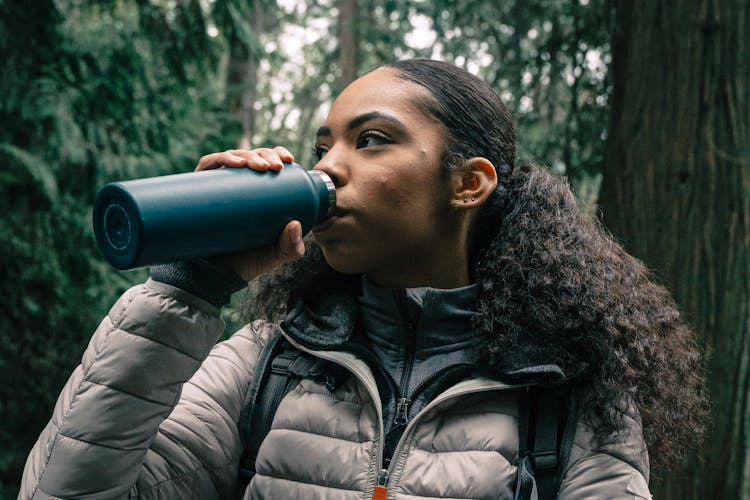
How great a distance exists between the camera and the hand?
1759mm

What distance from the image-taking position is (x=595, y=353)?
203 centimetres

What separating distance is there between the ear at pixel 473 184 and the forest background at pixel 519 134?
49.2 inches

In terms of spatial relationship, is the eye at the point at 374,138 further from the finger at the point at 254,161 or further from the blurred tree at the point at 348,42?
the blurred tree at the point at 348,42

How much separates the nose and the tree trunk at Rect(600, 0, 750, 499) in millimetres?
1526

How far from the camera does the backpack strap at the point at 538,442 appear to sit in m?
1.81

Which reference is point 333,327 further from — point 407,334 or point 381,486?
point 381,486

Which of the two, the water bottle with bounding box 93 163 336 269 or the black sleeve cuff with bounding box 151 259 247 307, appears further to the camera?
the black sleeve cuff with bounding box 151 259 247 307

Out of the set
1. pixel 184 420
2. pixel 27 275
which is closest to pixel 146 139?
pixel 27 275

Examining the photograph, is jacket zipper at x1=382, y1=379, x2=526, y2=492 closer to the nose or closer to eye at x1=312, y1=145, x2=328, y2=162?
the nose

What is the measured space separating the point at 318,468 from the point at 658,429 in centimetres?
93

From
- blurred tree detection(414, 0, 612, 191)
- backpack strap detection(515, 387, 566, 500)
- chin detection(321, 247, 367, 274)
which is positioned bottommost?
backpack strap detection(515, 387, 566, 500)

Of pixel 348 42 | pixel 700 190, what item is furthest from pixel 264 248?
pixel 348 42

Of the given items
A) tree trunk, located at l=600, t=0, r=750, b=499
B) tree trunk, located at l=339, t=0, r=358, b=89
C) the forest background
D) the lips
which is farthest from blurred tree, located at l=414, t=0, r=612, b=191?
tree trunk, located at l=339, t=0, r=358, b=89

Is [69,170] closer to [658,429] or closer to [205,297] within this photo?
[205,297]
